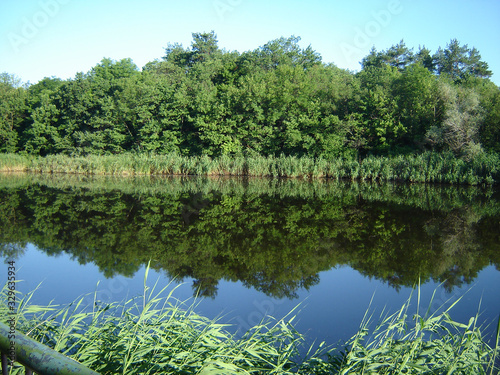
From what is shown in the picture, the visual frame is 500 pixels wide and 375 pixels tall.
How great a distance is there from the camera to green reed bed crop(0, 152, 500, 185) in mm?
19703

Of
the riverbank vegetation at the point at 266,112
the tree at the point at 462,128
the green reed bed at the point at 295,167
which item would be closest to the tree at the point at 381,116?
the riverbank vegetation at the point at 266,112

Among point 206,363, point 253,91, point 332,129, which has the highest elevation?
point 253,91

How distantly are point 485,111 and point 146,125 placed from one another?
25008 millimetres

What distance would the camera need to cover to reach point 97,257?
7.35 m

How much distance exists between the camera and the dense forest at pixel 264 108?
2527 centimetres

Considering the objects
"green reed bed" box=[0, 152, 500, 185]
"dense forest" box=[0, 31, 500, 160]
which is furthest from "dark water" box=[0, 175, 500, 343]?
"dense forest" box=[0, 31, 500, 160]

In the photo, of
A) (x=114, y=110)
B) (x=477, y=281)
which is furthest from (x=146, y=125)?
(x=477, y=281)

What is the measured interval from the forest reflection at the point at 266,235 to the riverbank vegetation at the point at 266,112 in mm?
10330

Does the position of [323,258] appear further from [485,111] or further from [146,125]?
[146,125]

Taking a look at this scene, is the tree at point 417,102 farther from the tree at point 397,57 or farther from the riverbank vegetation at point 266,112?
the tree at point 397,57

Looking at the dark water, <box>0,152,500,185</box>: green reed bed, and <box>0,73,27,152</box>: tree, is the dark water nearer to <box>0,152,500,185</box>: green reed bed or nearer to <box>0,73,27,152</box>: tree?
<box>0,152,500,185</box>: green reed bed

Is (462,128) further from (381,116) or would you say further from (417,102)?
(381,116)

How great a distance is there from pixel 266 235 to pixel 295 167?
623 inches

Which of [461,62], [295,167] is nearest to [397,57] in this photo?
[461,62]
